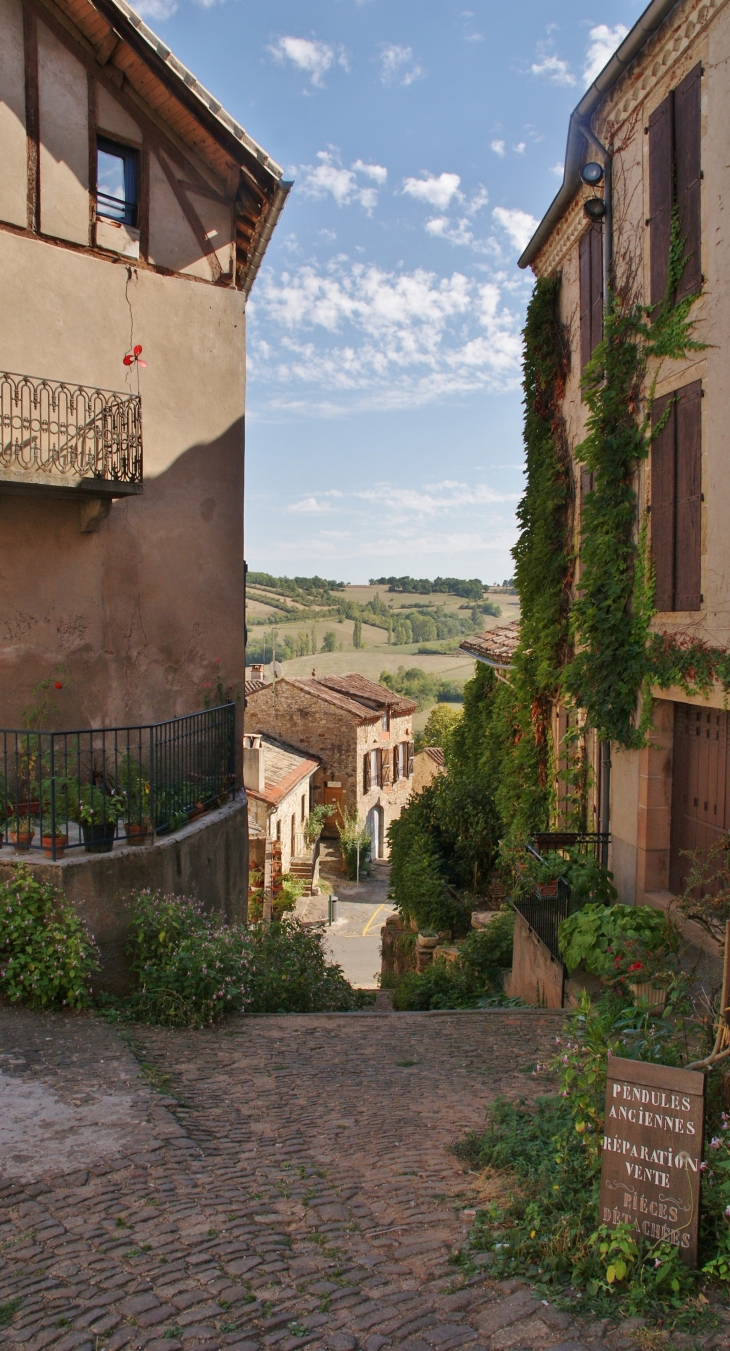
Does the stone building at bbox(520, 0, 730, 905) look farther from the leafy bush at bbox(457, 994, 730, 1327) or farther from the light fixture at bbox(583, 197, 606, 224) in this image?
the leafy bush at bbox(457, 994, 730, 1327)

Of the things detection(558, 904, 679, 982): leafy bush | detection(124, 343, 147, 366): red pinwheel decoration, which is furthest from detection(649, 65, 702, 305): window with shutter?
detection(124, 343, 147, 366): red pinwheel decoration

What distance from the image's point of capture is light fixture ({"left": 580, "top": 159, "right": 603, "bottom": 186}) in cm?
885

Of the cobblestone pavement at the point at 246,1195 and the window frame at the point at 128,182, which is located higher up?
the window frame at the point at 128,182

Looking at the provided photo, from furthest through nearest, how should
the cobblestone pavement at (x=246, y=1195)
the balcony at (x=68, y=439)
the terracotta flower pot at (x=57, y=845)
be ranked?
the balcony at (x=68, y=439), the terracotta flower pot at (x=57, y=845), the cobblestone pavement at (x=246, y=1195)

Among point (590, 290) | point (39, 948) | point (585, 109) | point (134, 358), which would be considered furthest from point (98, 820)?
point (585, 109)

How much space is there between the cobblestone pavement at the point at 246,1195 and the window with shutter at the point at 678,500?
400cm

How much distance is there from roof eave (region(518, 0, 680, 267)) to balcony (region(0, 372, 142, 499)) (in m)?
5.52

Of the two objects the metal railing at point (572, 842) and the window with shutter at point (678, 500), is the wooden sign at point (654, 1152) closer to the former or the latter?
the window with shutter at point (678, 500)

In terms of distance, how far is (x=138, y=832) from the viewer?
309 inches

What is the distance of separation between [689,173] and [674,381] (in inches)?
63.9

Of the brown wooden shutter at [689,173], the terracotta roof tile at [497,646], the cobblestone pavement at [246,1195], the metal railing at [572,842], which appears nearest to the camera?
the cobblestone pavement at [246,1195]

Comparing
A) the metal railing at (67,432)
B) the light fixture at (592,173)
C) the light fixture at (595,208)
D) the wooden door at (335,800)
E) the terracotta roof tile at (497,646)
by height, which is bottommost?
the wooden door at (335,800)

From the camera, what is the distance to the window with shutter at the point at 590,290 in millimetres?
9375

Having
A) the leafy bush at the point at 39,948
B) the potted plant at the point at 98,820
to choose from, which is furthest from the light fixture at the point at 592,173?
the leafy bush at the point at 39,948
